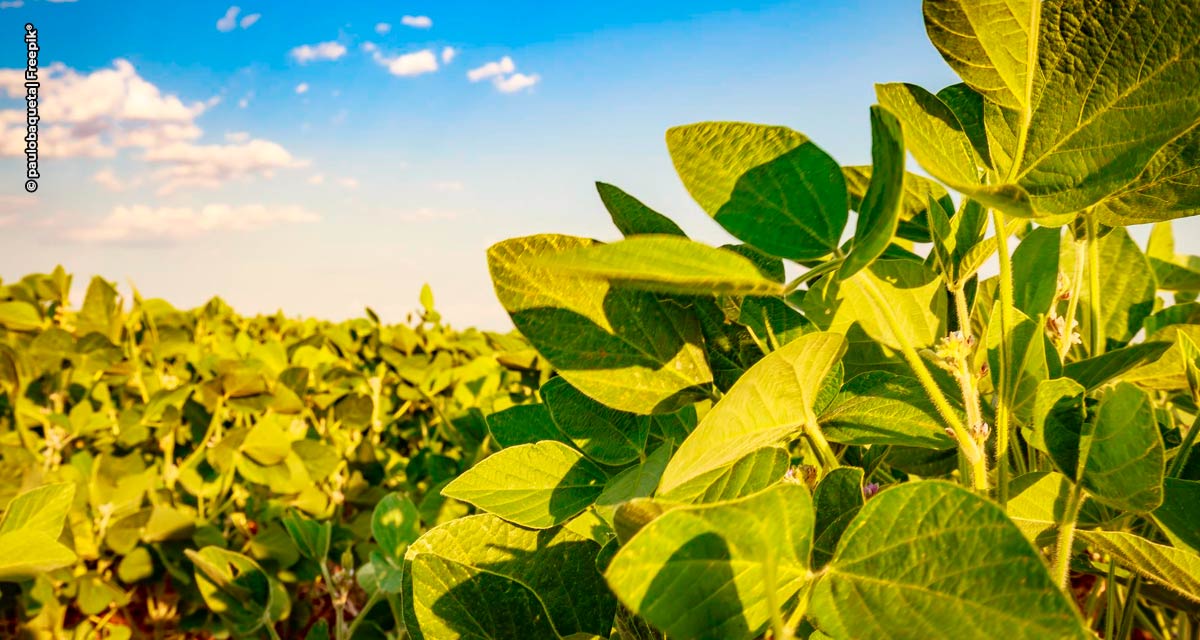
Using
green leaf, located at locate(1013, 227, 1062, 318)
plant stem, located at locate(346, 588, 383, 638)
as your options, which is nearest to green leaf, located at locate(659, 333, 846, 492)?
green leaf, located at locate(1013, 227, 1062, 318)

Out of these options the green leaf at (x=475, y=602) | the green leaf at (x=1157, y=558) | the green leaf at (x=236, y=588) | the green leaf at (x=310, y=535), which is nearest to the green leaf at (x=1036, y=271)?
the green leaf at (x=1157, y=558)

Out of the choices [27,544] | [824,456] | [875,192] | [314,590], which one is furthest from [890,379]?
[314,590]

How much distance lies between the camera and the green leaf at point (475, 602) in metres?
0.55

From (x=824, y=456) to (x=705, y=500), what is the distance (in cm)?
8

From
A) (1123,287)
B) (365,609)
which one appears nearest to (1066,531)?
(1123,287)

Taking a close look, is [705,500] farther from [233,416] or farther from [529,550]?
[233,416]

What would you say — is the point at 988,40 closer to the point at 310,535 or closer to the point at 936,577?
the point at 936,577

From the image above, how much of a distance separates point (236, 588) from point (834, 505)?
1614 millimetres

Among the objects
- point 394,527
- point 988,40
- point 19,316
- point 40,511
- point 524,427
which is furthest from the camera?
point 19,316

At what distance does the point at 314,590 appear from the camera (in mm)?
2990

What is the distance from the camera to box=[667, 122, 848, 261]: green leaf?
1.57ft

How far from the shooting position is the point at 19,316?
9.67ft

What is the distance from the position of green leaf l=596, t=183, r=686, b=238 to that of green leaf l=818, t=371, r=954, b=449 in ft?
0.56

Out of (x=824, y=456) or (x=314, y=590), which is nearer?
(x=824, y=456)
